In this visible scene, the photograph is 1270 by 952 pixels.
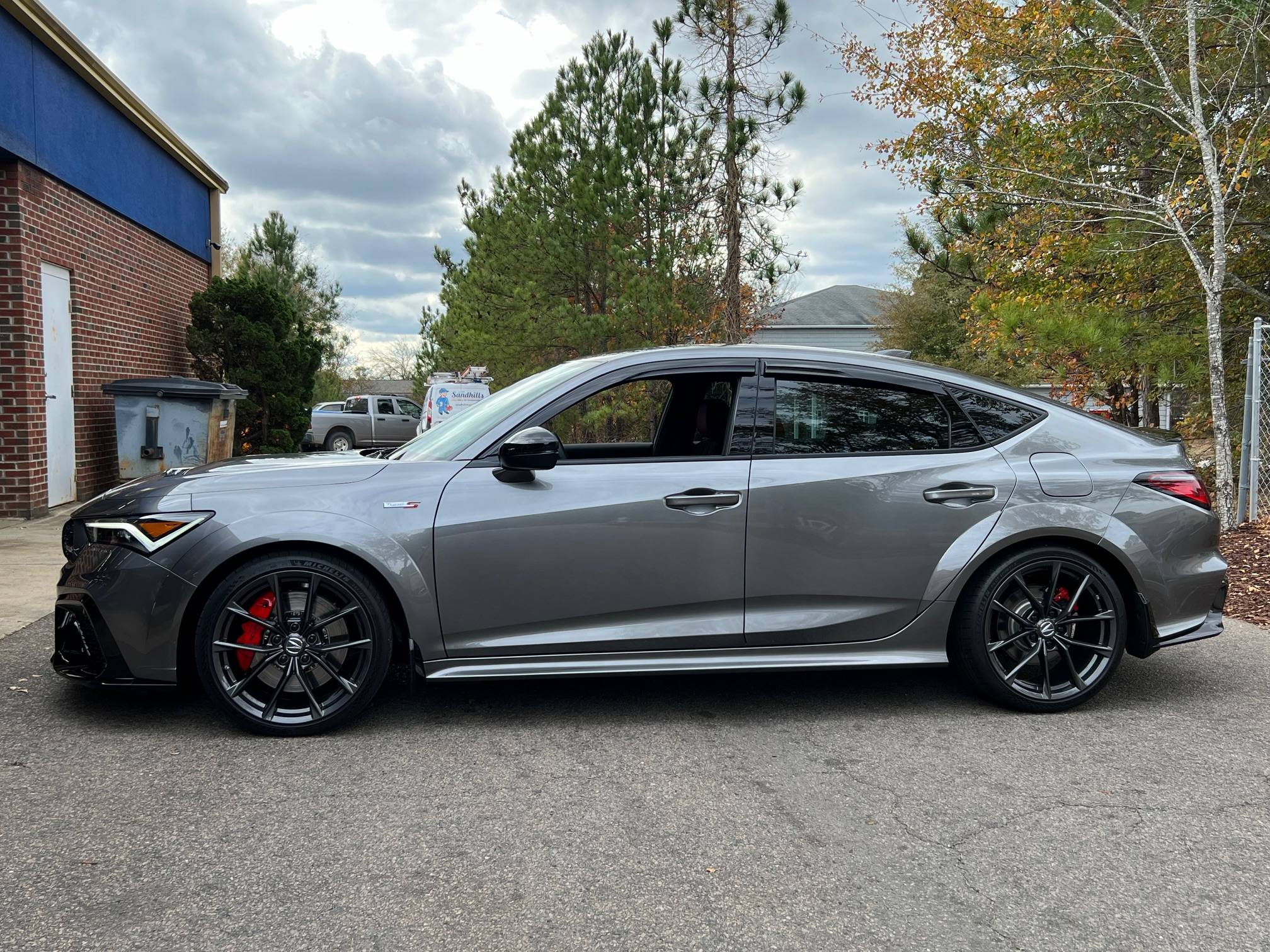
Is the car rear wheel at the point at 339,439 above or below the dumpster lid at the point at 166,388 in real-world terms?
below

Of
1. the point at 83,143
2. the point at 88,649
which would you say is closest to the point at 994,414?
the point at 88,649

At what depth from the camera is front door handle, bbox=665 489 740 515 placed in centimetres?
389

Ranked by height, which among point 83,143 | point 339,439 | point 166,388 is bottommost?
point 339,439

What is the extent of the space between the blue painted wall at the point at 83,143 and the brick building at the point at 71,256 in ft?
0.06

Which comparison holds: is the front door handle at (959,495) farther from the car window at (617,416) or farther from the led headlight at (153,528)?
the led headlight at (153,528)

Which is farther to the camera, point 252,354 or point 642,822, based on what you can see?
point 252,354

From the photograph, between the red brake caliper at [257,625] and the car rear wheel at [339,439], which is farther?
the car rear wheel at [339,439]

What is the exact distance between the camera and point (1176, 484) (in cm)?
418

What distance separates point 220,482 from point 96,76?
1009 cm

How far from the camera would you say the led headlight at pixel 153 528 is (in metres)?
3.69

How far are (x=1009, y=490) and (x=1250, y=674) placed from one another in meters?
1.86

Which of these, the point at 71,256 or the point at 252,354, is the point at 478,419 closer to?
the point at 71,256

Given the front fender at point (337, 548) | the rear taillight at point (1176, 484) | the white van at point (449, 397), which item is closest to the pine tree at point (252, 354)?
the white van at point (449, 397)

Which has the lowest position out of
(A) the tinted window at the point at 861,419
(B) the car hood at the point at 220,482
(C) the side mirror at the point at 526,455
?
(B) the car hood at the point at 220,482
